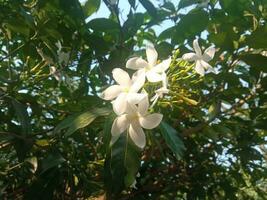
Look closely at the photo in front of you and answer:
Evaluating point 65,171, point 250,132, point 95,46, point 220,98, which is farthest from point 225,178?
point 95,46

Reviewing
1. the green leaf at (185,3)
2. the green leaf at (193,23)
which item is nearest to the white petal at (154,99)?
the green leaf at (193,23)

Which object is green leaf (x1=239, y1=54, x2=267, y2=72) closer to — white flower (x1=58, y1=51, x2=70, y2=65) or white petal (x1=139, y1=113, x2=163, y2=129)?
white petal (x1=139, y1=113, x2=163, y2=129)

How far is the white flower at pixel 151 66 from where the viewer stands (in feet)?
2.80

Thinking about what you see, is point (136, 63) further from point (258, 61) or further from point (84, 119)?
point (258, 61)

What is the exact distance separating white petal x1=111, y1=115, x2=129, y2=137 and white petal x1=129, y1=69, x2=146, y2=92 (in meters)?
0.06

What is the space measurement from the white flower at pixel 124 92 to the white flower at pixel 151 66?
0.02 meters

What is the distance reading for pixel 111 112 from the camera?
0.91 m

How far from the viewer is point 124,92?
0.84 m

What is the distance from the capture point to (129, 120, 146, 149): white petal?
84 centimetres

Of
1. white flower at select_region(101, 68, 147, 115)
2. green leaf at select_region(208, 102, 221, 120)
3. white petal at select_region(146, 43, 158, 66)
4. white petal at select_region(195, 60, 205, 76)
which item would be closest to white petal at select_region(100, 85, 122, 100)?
white flower at select_region(101, 68, 147, 115)

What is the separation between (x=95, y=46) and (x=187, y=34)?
0.32m

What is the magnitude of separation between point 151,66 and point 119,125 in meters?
0.17

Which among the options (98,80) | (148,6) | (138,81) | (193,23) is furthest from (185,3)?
(138,81)

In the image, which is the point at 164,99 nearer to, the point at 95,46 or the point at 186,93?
the point at 186,93
